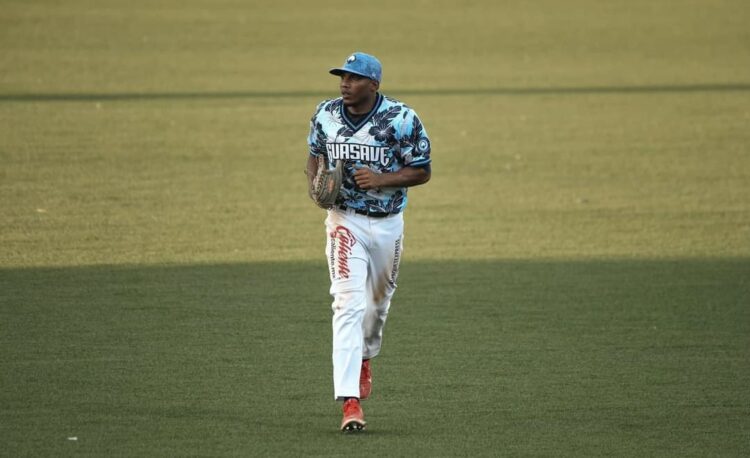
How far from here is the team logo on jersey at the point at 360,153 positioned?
7.22m

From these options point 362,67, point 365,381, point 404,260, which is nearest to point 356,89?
point 362,67

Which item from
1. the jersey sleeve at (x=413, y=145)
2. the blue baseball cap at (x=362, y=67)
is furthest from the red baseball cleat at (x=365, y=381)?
the blue baseball cap at (x=362, y=67)

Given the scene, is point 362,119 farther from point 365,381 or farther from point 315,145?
point 365,381

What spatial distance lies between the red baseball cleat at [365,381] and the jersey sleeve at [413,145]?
44.7 inches

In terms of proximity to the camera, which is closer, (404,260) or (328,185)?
(328,185)

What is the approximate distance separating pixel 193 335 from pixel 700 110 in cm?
1293

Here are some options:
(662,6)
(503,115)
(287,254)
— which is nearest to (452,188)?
(287,254)

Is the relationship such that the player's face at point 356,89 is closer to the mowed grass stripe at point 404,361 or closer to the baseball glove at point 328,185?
the baseball glove at point 328,185

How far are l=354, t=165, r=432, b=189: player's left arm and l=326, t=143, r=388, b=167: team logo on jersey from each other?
8 cm

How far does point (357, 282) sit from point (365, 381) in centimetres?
63

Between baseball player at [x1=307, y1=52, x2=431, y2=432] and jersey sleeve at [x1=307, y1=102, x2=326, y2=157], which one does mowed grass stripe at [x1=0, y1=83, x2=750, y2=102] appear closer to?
jersey sleeve at [x1=307, y1=102, x2=326, y2=157]

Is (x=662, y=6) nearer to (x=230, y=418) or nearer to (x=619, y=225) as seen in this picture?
(x=619, y=225)

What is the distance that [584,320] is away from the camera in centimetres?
956

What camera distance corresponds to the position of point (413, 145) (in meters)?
7.27
